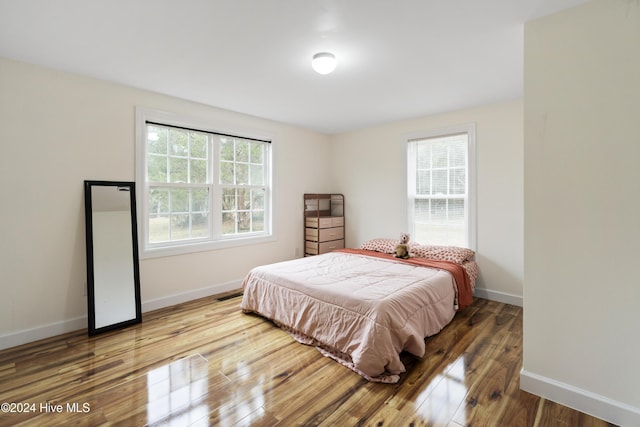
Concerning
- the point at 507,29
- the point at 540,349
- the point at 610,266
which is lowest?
the point at 540,349

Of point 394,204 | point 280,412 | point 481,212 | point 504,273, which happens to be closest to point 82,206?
point 280,412

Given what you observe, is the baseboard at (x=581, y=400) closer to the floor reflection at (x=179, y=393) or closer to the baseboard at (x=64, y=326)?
the floor reflection at (x=179, y=393)

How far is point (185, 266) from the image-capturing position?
3.64m

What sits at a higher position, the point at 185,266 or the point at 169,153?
the point at 169,153

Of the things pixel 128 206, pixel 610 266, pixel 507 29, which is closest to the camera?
pixel 610 266

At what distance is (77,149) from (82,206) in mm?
543

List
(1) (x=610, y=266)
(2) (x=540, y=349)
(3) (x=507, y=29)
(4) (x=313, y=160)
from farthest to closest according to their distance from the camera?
(4) (x=313, y=160) < (3) (x=507, y=29) < (2) (x=540, y=349) < (1) (x=610, y=266)

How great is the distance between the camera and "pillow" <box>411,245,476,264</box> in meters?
3.55

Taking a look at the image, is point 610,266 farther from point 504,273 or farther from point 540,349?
point 504,273

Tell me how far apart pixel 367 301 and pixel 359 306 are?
75 millimetres

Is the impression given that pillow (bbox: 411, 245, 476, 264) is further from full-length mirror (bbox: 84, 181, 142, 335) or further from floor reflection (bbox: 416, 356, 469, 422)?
full-length mirror (bbox: 84, 181, 142, 335)

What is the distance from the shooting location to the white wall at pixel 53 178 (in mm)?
2537

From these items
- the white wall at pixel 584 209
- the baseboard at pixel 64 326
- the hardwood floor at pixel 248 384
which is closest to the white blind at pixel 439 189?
the hardwood floor at pixel 248 384

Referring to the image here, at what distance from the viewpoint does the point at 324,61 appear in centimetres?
239
